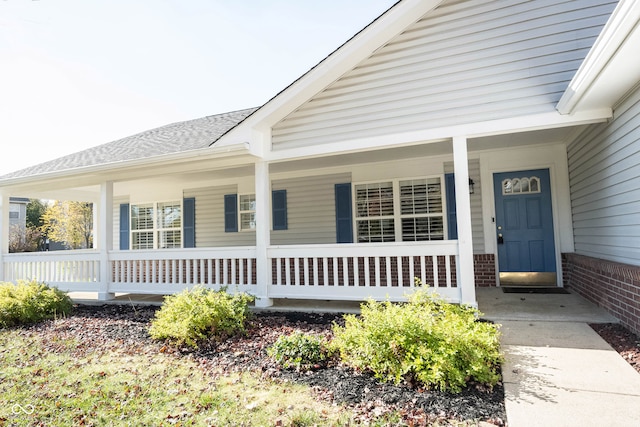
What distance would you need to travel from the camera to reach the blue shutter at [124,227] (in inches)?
409

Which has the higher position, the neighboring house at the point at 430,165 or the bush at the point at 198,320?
the neighboring house at the point at 430,165

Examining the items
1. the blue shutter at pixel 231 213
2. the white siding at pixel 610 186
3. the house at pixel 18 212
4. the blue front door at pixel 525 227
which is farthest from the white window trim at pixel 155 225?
the house at pixel 18 212

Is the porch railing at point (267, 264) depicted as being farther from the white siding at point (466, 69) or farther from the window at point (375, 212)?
the white siding at point (466, 69)

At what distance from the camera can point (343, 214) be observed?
7973 mm

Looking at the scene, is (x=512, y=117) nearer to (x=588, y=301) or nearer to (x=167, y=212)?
(x=588, y=301)

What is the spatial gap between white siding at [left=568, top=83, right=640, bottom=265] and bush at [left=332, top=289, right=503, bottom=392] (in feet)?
7.29

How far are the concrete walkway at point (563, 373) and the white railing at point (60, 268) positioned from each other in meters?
7.47

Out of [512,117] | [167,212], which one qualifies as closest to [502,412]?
[512,117]

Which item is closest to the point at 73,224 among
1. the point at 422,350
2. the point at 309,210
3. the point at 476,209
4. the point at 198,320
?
the point at 309,210

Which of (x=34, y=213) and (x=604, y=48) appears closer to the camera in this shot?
(x=604, y=48)

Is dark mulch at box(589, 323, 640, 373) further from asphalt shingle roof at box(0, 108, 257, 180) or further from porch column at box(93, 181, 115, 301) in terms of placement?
porch column at box(93, 181, 115, 301)

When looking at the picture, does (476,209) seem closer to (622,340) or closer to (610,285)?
(610,285)

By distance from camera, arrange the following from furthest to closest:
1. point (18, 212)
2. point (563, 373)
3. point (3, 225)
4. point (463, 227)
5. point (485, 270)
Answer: point (18, 212) → point (3, 225) → point (485, 270) → point (463, 227) → point (563, 373)

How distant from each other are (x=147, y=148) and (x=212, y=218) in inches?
104
